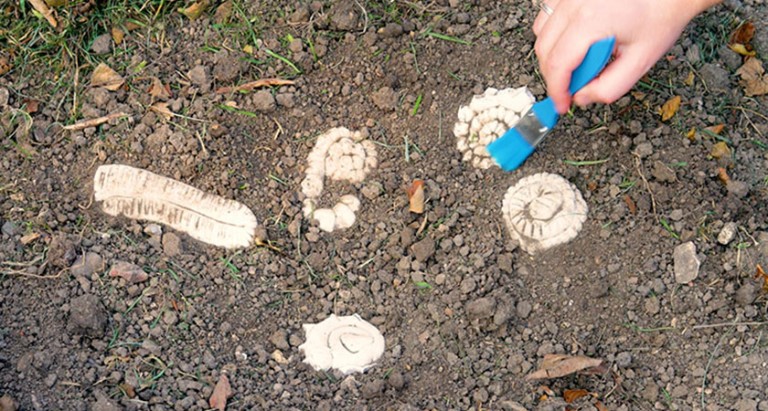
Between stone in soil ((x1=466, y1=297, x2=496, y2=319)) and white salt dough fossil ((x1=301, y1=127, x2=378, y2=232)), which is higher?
white salt dough fossil ((x1=301, y1=127, x2=378, y2=232))

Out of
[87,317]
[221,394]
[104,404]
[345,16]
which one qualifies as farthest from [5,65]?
[221,394]

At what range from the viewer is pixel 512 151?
2682mm

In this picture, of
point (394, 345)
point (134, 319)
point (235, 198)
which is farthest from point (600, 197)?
point (134, 319)

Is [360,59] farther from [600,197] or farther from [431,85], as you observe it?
[600,197]

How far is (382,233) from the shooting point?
2.72 m

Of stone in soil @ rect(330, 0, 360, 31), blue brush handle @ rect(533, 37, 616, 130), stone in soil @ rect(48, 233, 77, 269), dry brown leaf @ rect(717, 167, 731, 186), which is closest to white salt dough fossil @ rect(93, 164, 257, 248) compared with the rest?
stone in soil @ rect(48, 233, 77, 269)

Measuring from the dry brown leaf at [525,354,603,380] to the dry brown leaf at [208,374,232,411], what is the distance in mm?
835

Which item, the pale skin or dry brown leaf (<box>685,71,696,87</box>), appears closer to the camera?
the pale skin

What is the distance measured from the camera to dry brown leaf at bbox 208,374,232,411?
2.45 meters

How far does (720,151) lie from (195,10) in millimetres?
1719

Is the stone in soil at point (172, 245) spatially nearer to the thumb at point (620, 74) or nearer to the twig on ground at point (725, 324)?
the thumb at point (620, 74)

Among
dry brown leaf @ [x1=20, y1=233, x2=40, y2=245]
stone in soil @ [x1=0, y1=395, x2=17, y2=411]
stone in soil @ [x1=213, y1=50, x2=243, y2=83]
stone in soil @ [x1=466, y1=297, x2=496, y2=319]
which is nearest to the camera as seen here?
stone in soil @ [x1=0, y1=395, x2=17, y2=411]

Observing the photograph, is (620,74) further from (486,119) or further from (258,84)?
(258,84)

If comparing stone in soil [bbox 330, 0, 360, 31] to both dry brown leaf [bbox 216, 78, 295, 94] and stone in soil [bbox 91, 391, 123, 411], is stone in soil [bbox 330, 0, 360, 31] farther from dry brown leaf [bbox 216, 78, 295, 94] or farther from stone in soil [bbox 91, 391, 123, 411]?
stone in soil [bbox 91, 391, 123, 411]
